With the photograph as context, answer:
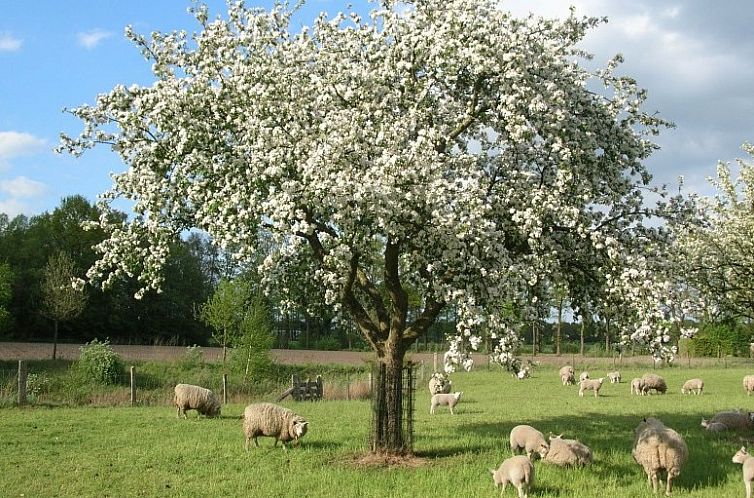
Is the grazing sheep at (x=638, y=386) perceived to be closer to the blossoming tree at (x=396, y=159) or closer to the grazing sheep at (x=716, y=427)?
the grazing sheep at (x=716, y=427)

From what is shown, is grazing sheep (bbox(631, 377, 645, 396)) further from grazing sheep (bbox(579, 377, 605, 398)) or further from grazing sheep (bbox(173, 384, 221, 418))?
grazing sheep (bbox(173, 384, 221, 418))

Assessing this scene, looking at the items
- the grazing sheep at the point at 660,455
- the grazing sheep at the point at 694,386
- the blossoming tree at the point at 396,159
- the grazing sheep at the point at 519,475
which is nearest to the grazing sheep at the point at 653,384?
the grazing sheep at the point at 694,386

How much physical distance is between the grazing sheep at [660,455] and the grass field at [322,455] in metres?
0.36

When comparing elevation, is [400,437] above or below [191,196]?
below

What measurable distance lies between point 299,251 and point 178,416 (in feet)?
38.5

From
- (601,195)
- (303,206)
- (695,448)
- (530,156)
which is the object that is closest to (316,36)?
(303,206)

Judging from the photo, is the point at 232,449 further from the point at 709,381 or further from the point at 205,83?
the point at 709,381

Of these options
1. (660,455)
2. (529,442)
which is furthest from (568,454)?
(660,455)

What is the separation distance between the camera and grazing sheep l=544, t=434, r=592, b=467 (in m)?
15.1

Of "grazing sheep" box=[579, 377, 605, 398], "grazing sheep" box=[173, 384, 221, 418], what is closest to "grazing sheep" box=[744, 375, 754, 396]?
"grazing sheep" box=[579, 377, 605, 398]

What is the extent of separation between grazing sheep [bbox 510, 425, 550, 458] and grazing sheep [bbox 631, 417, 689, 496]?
7.04 ft

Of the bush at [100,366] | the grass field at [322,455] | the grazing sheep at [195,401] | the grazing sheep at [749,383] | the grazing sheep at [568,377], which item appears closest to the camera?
the grass field at [322,455]

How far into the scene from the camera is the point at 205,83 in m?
16.3

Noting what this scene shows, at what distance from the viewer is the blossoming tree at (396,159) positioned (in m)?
14.2
